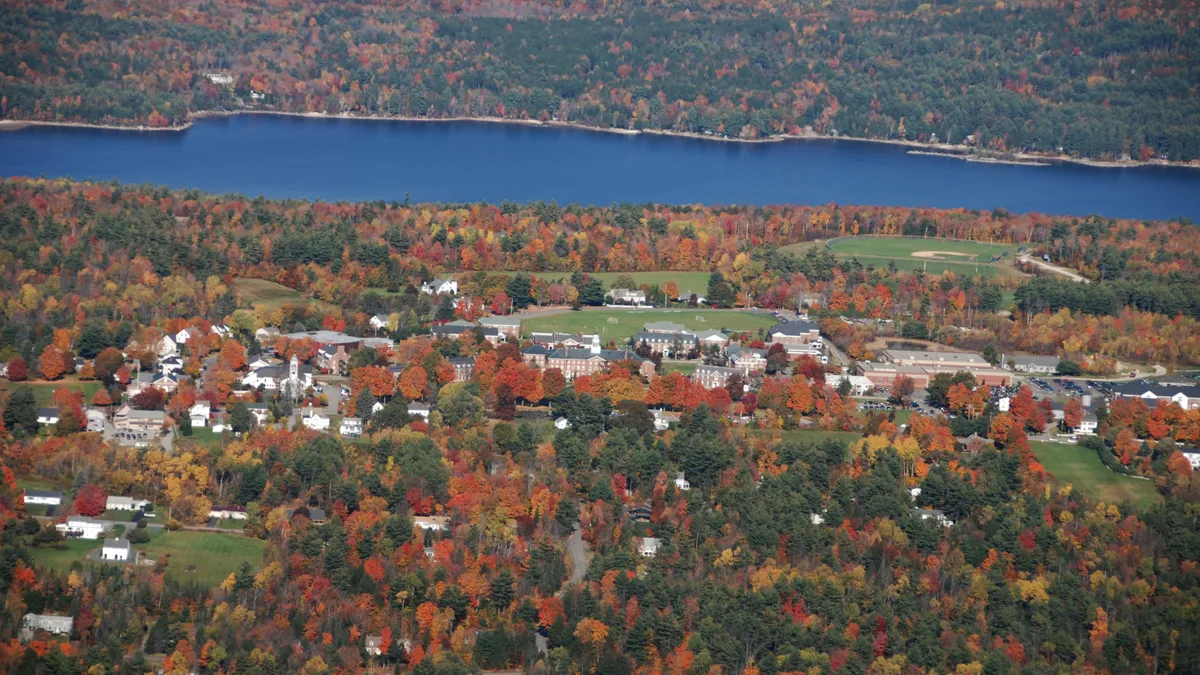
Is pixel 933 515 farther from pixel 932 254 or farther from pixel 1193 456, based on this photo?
pixel 932 254

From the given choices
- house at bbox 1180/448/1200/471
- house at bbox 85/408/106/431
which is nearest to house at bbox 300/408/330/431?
house at bbox 85/408/106/431

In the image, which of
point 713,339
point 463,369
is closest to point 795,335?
point 713,339

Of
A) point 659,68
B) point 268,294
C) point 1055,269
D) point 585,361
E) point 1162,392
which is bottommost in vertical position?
point 659,68

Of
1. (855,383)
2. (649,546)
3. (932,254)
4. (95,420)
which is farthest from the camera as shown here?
(932,254)

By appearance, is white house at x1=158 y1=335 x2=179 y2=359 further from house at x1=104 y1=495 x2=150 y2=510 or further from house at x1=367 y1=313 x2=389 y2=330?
house at x1=104 y1=495 x2=150 y2=510

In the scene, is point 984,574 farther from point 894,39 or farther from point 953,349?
point 894,39

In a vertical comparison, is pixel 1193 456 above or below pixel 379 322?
below
